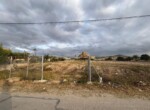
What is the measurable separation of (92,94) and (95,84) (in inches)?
80.5

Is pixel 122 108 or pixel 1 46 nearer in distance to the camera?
pixel 122 108

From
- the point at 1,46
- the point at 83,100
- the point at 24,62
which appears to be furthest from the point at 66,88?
the point at 1,46

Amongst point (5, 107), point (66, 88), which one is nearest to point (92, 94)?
point (66, 88)

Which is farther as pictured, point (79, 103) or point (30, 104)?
point (79, 103)

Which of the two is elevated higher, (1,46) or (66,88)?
(1,46)

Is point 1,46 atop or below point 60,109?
atop

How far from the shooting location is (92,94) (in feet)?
26.6

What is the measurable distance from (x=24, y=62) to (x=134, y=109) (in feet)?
82.8

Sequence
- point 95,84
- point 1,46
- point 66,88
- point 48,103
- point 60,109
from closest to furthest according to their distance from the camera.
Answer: point 60,109
point 48,103
point 66,88
point 95,84
point 1,46

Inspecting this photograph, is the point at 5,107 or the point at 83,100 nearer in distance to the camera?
the point at 5,107

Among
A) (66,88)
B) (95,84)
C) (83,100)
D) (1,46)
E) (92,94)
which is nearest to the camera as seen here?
(83,100)

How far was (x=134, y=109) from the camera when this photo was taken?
19.3 ft

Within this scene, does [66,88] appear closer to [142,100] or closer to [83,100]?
[83,100]

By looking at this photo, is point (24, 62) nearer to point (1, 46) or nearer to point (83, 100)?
point (1, 46)
